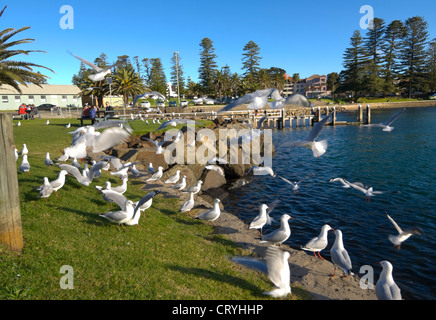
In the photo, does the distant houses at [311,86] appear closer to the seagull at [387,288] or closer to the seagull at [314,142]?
the seagull at [314,142]

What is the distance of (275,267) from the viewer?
4.62 m

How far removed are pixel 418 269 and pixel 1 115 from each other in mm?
9936

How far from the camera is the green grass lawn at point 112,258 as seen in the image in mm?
4090

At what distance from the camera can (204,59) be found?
259ft

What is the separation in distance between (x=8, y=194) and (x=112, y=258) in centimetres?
206

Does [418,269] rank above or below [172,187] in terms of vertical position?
below

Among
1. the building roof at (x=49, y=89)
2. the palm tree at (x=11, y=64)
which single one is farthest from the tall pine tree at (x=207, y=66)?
the palm tree at (x=11, y=64)

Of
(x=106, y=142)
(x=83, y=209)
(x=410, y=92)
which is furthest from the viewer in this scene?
(x=410, y=92)

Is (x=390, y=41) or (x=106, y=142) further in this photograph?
(x=390, y=41)

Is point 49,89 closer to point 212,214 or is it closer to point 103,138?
point 103,138

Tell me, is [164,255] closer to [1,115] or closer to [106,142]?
[1,115]

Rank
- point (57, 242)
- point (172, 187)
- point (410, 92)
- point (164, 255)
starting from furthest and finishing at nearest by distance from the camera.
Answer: point (410, 92) < point (172, 187) < point (164, 255) < point (57, 242)

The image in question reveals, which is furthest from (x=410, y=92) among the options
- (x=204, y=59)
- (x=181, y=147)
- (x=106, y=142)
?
(x=106, y=142)
